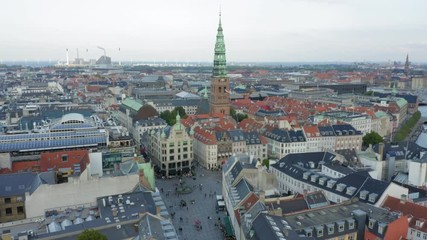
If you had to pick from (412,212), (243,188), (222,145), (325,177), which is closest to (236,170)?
(243,188)

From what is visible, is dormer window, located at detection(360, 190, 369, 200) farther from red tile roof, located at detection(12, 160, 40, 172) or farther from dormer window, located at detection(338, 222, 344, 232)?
red tile roof, located at detection(12, 160, 40, 172)

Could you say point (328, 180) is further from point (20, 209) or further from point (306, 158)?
point (20, 209)

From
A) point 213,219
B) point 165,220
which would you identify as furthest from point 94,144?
point 165,220

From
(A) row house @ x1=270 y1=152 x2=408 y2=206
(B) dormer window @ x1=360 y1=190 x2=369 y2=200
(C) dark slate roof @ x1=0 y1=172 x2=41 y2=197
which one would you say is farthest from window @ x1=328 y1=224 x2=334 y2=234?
(C) dark slate roof @ x1=0 y1=172 x2=41 y2=197

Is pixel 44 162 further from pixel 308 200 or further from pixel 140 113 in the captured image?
pixel 140 113

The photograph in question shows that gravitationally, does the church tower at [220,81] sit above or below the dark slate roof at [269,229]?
above

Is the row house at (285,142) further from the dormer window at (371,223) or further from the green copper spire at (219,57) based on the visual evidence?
the dormer window at (371,223)

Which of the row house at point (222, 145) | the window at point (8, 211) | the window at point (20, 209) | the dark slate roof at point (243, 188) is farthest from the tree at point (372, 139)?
the window at point (8, 211)
